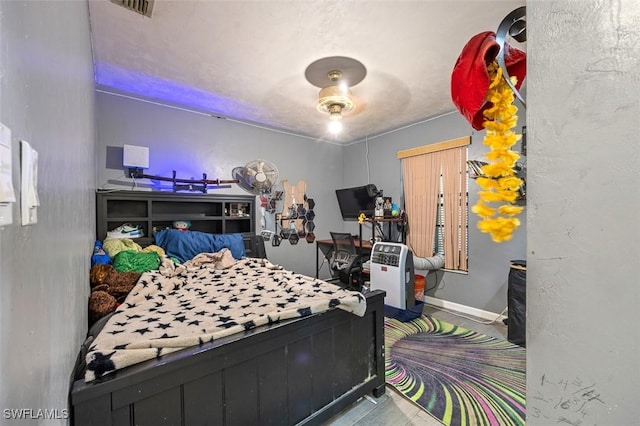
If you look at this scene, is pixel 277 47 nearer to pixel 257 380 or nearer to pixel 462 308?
pixel 257 380

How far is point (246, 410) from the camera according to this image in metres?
1.25

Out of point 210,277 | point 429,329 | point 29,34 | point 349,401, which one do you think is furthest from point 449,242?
point 29,34

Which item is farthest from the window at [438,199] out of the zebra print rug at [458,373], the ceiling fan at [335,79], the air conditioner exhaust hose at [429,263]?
the ceiling fan at [335,79]

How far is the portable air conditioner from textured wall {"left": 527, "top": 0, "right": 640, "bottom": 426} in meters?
2.51

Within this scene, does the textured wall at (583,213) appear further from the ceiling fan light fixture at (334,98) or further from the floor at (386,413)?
the ceiling fan light fixture at (334,98)

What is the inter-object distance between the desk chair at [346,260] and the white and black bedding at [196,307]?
1.35 m

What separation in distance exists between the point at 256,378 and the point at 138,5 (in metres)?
2.24

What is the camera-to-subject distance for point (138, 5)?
1639 millimetres

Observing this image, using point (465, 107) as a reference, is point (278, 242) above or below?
below

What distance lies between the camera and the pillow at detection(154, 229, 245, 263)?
9.41 ft

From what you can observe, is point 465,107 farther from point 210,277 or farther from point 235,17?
point 210,277

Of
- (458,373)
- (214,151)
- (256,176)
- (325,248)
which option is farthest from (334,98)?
(325,248)

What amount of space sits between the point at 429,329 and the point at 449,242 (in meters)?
1.17

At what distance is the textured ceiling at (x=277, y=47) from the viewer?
67.4 inches
